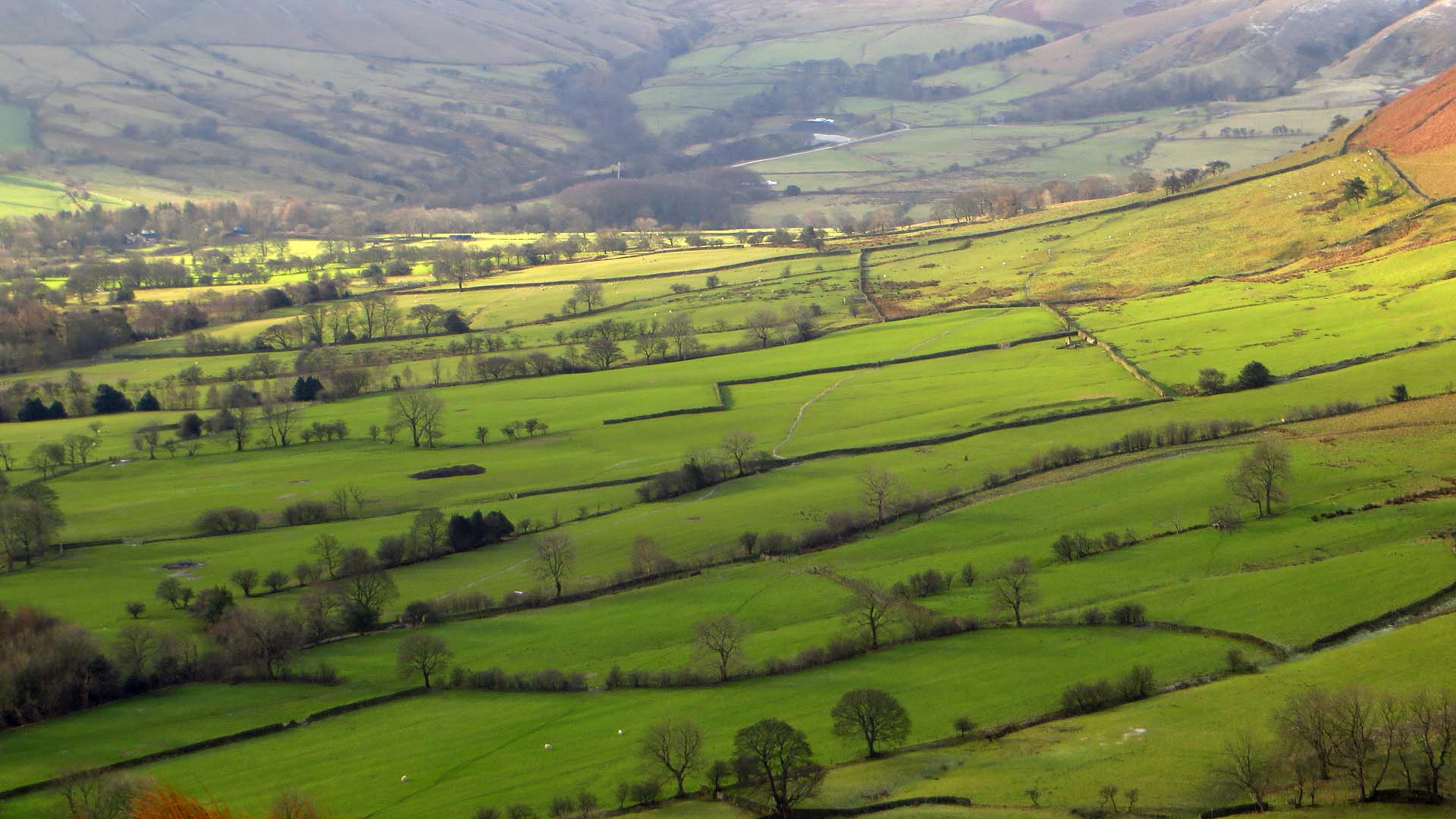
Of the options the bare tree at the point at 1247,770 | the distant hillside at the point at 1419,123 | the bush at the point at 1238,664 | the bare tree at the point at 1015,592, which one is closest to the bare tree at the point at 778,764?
the bare tree at the point at 1247,770

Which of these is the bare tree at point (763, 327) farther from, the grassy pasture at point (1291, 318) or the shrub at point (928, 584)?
the shrub at point (928, 584)

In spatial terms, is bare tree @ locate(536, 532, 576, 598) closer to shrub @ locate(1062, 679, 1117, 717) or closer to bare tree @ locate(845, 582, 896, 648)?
bare tree @ locate(845, 582, 896, 648)

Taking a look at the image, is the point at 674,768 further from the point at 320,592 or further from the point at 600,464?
the point at 600,464

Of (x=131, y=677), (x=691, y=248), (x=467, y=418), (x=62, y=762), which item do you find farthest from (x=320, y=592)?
(x=691, y=248)

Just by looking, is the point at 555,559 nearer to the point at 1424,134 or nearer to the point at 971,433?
the point at 971,433

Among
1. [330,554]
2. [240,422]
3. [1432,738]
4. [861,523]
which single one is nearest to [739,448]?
[861,523]
